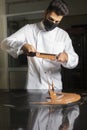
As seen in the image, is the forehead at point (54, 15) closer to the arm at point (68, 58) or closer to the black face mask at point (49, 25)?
the black face mask at point (49, 25)

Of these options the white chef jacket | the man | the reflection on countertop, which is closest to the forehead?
the man

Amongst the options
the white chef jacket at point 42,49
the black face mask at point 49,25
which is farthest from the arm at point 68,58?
the black face mask at point 49,25

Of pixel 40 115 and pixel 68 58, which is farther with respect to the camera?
pixel 68 58

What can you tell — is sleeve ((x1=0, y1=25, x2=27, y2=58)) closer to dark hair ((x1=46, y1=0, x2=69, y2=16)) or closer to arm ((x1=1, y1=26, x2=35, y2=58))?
arm ((x1=1, y1=26, x2=35, y2=58))

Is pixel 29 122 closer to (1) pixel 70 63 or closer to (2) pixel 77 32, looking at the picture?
(1) pixel 70 63

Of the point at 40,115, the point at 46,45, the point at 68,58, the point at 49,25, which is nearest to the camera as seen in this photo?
the point at 40,115

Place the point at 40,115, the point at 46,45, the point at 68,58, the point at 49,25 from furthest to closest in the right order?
the point at 46,45
the point at 49,25
the point at 68,58
the point at 40,115

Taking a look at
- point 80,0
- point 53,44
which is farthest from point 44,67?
point 80,0

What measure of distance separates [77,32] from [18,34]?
96cm

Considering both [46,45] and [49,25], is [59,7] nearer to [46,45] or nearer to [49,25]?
[49,25]

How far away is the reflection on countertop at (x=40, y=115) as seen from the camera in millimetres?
563

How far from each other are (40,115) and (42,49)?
2.31ft

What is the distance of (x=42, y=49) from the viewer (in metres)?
1.35

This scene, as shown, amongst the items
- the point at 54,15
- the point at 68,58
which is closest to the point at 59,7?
the point at 54,15
